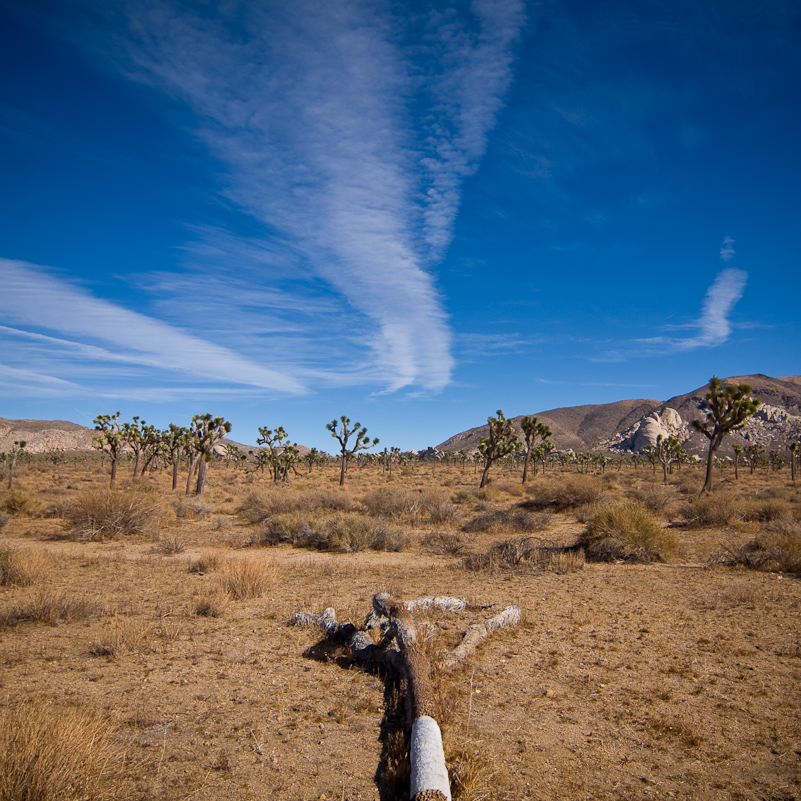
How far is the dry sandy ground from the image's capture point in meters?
3.89

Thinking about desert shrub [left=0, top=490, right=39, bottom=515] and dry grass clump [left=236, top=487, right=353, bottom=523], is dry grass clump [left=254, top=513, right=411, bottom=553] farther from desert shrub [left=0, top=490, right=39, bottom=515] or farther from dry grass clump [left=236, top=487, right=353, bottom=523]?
desert shrub [left=0, top=490, right=39, bottom=515]

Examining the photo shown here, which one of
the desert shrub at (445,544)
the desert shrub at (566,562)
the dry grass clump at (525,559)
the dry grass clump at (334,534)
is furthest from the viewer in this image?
the dry grass clump at (334,534)

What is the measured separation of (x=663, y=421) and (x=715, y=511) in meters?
157

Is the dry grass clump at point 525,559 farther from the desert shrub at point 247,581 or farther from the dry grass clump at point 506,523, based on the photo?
the desert shrub at point 247,581

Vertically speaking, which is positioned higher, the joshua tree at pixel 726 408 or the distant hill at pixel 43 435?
the distant hill at pixel 43 435

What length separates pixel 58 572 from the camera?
35.2ft

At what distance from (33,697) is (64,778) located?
247 cm

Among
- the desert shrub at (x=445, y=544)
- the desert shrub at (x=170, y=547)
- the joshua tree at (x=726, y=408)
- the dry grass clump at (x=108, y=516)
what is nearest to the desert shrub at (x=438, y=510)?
the desert shrub at (x=445, y=544)

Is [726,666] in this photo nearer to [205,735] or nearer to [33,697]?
[205,735]

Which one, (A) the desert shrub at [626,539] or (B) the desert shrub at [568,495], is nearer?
(A) the desert shrub at [626,539]

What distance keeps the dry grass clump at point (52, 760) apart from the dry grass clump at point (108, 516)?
13189 millimetres

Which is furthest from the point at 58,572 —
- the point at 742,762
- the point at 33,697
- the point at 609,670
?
the point at 742,762

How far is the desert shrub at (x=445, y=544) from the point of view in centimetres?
1411

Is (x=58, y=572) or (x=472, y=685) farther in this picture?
(x=58, y=572)
